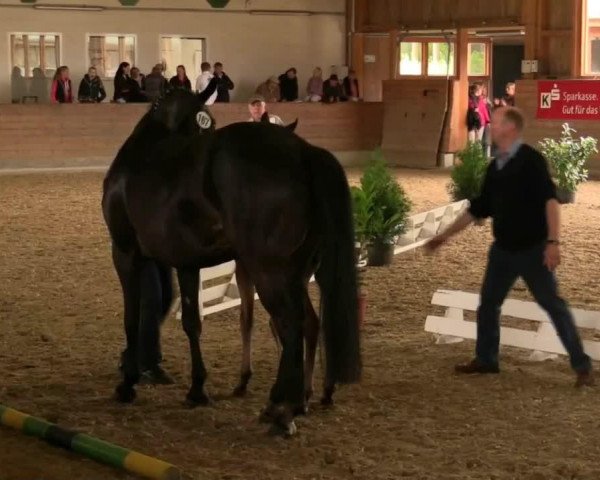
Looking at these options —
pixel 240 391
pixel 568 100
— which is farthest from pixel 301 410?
pixel 568 100

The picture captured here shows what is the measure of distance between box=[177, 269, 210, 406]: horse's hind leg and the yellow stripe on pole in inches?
57.6

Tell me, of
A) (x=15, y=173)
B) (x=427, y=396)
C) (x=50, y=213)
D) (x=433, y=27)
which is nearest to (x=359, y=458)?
(x=427, y=396)

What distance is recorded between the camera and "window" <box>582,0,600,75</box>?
889 inches

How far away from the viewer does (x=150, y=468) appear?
184 inches

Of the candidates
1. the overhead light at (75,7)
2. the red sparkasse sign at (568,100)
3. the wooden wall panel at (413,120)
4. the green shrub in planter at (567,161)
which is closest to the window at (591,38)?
the red sparkasse sign at (568,100)

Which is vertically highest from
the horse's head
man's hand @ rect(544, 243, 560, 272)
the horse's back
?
the horse's head

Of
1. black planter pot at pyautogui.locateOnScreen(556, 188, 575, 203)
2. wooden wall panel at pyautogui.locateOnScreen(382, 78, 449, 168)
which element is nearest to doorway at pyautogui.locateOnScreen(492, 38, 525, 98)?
wooden wall panel at pyautogui.locateOnScreen(382, 78, 449, 168)

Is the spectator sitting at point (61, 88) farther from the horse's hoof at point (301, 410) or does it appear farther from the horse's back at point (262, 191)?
the horse's hoof at point (301, 410)

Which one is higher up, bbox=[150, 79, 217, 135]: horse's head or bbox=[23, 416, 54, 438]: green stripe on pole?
bbox=[150, 79, 217, 135]: horse's head

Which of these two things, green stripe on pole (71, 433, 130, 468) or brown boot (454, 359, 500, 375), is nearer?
green stripe on pole (71, 433, 130, 468)

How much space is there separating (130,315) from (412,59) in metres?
23.9

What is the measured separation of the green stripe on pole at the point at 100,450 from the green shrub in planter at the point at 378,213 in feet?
20.1

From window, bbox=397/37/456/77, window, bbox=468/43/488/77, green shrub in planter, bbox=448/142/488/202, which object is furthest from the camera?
window, bbox=468/43/488/77

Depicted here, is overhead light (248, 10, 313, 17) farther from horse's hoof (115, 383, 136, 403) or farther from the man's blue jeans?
horse's hoof (115, 383, 136, 403)
